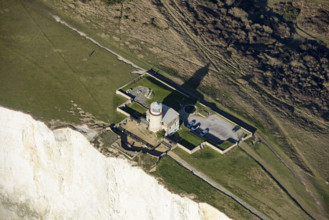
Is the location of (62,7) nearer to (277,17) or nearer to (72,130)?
(72,130)

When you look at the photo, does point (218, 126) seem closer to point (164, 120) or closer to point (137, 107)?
point (164, 120)

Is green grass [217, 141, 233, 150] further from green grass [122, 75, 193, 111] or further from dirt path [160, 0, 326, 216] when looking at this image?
dirt path [160, 0, 326, 216]

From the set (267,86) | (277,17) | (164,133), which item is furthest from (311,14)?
(164,133)

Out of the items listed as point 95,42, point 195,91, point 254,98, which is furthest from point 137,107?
point 254,98

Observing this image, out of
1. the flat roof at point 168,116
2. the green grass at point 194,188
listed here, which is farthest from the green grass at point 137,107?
the green grass at point 194,188

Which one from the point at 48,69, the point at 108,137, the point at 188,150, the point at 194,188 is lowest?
the point at 48,69

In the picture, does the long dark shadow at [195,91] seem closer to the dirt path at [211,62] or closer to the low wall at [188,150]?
the dirt path at [211,62]
